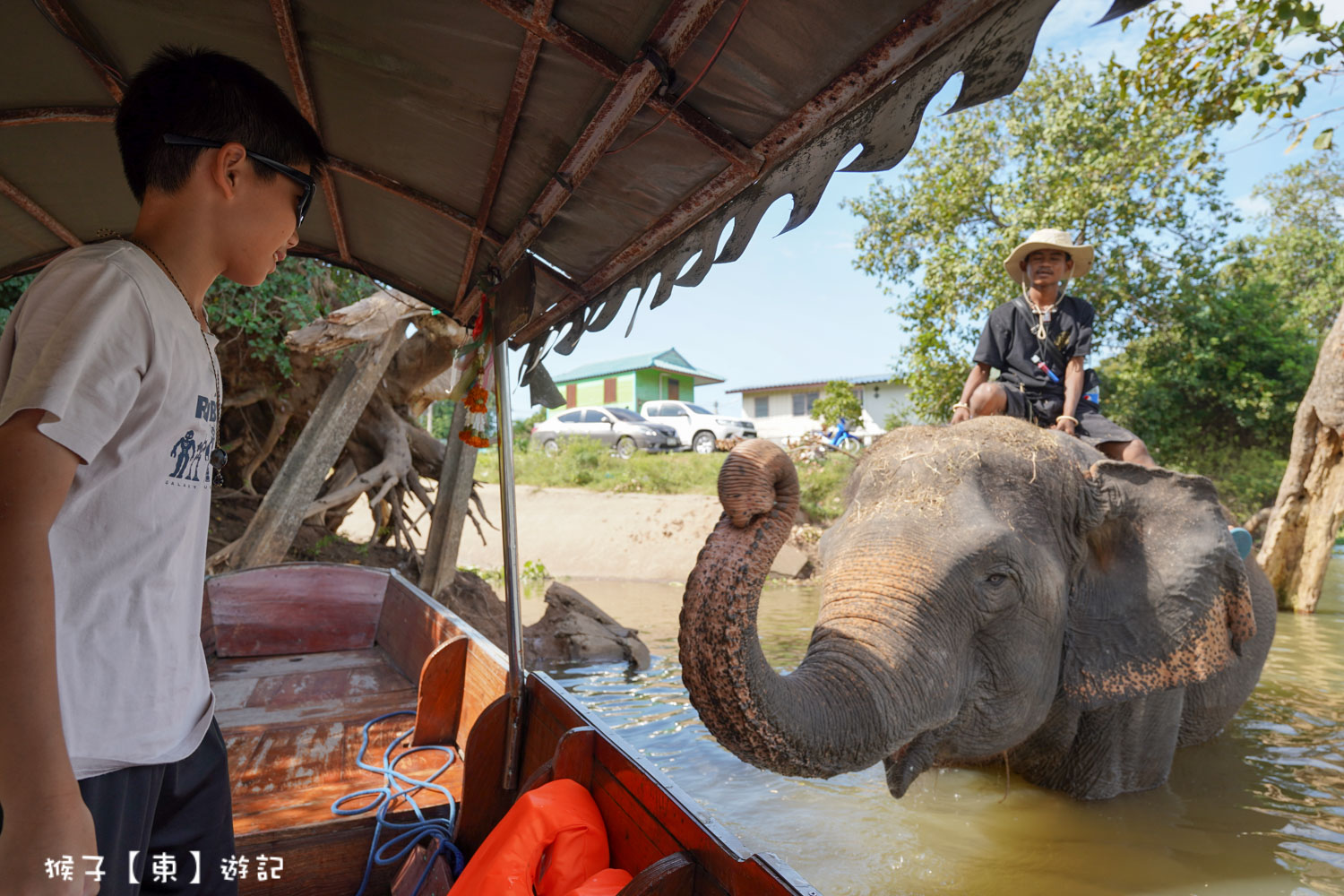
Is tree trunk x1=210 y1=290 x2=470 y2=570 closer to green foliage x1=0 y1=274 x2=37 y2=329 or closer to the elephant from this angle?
green foliage x1=0 y1=274 x2=37 y2=329

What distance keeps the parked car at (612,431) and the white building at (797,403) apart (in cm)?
535

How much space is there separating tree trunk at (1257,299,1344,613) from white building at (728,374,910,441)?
53.2ft

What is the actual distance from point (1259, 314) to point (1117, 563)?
13.4 m

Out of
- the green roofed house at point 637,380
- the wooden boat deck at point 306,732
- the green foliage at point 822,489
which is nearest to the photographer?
the wooden boat deck at point 306,732

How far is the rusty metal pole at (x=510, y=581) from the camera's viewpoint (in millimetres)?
3047

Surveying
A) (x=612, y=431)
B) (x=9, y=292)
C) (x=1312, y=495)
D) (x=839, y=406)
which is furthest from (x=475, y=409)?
(x=612, y=431)

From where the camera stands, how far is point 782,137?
197 cm

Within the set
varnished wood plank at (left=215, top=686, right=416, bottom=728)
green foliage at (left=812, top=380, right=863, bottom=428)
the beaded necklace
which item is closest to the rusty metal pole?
varnished wood plank at (left=215, top=686, right=416, bottom=728)

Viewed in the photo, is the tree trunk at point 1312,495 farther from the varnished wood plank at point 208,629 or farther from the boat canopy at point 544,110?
the varnished wood plank at point 208,629

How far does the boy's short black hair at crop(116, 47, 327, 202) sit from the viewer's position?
153cm

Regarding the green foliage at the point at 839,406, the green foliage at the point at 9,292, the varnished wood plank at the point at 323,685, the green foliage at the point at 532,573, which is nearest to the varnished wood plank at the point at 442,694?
the varnished wood plank at the point at 323,685

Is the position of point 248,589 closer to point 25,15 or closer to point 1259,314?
point 25,15

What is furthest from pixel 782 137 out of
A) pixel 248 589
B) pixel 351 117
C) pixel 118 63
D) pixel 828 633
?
pixel 248 589

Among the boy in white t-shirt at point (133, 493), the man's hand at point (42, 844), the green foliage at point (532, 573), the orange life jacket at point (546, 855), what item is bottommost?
the green foliage at point (532, 573)
